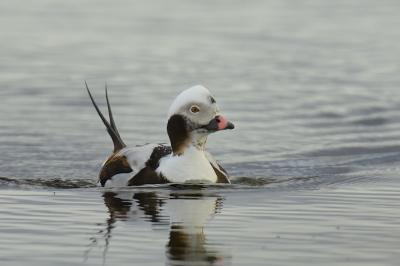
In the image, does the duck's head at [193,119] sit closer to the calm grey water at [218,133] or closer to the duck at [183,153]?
the duck at [183,153]

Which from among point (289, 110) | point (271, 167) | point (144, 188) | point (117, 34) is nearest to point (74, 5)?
point (117, 34)

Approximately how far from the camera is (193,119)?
30.6 ft

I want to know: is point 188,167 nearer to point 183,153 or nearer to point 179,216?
point 183,153

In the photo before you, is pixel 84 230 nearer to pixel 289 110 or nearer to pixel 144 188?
pixel 144 188

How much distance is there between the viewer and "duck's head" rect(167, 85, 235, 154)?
9.30 m

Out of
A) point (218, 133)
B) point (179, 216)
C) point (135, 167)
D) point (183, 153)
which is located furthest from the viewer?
point (218, 133)

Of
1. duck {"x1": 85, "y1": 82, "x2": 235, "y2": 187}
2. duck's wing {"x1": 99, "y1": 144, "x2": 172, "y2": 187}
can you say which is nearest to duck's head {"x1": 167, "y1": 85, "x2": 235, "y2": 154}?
duck {"x1": 85, "y1": 82, "x2": 235, "y2": 187}

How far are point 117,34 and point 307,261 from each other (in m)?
15.8

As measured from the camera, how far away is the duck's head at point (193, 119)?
30.5ft

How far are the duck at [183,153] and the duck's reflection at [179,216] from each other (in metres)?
0.28

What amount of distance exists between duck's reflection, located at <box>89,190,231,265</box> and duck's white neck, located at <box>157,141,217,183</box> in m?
0.22

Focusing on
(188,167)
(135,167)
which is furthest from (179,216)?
(135,167)

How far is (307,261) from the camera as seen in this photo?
6.24 metres

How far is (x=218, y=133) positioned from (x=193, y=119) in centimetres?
424
